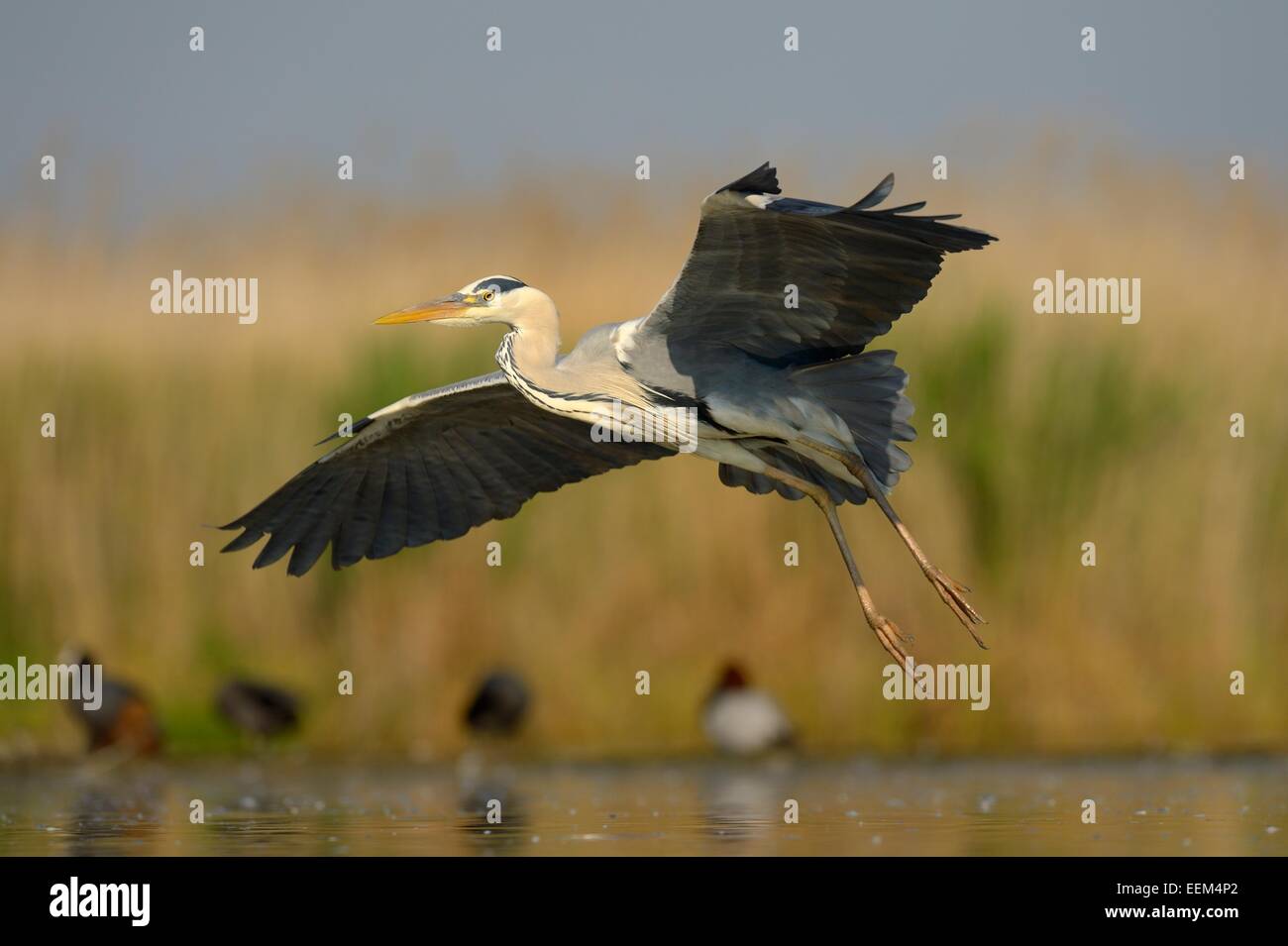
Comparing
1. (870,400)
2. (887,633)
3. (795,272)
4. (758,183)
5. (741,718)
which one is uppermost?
(758,183)

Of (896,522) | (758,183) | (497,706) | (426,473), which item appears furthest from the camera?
(497,706)

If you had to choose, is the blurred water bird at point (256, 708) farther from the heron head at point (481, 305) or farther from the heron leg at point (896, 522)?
the heron leg at point (896, 522)

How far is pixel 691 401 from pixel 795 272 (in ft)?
2.33

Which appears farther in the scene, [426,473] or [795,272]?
[426,473]

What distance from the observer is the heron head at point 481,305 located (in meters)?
7.76

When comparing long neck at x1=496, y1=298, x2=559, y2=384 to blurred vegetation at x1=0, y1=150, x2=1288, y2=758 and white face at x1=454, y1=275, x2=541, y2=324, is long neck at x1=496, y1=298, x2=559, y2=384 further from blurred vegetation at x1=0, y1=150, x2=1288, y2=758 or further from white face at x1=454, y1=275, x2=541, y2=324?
blurred vegetation at x1=0, y1=150, x2=1288, y2=758

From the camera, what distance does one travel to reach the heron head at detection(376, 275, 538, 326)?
7.76 m

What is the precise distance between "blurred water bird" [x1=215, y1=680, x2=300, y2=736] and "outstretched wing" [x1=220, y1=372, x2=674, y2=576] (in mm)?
2119

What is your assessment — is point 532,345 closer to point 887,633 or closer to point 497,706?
point 887,633

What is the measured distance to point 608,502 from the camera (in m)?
11.1

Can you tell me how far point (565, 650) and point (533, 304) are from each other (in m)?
3.40

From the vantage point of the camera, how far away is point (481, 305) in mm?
7777

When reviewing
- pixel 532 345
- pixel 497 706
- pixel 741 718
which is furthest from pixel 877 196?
pixel 497 706
